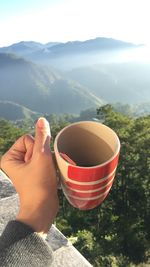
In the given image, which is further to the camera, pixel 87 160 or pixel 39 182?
pixel 87 160

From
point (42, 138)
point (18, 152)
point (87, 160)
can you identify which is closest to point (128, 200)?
point (87, 160)

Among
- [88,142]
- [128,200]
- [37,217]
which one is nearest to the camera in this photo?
[37,217]

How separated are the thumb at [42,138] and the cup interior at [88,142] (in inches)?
3.8

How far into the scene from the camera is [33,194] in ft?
5.04

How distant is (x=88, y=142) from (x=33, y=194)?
1.40ft

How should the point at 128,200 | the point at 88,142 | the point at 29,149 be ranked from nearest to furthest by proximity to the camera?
the point at 29,149, the point at 88,142, the point at 128,200

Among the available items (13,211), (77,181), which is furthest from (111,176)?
(13,211)

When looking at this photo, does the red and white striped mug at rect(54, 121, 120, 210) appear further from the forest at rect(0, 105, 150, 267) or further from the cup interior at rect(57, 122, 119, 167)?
the forest at rect(0, 105, 150, 267)

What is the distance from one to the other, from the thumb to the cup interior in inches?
3.8

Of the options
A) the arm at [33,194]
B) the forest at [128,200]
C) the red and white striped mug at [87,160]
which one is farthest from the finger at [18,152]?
the forest at [128,200]

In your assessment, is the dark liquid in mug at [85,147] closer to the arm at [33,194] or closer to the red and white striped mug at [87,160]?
the red and white striped mug at [87,160]

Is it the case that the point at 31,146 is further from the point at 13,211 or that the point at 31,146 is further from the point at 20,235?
the point at 13,211

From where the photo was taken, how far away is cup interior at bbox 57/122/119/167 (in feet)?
5.49

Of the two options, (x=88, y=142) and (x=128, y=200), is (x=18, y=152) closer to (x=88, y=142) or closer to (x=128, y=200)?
(x=88, y=142)
